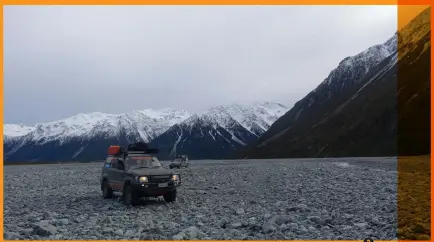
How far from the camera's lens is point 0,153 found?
11688 millimetres

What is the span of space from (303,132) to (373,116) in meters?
39.4

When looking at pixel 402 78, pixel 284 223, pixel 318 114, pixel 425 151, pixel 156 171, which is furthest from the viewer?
pixel 318 114

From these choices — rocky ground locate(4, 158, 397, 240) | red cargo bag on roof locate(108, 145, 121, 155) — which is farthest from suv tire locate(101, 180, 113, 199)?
red cargo bag on roof locate(108, 145, 121, 155)

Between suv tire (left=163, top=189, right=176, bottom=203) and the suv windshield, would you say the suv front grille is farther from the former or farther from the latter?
the suv windshield

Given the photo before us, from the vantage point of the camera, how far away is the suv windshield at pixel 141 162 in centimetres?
2039

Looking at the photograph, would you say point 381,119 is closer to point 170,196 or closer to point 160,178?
point 170,196

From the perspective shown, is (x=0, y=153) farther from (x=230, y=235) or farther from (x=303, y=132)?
(x=303, y=132)

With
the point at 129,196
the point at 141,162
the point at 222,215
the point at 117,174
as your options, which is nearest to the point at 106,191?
the point at 117,174

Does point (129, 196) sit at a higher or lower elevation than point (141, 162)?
lower

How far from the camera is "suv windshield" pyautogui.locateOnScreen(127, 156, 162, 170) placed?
66.9 feet

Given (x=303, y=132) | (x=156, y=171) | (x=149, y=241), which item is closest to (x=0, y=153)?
(x=149, y=241)

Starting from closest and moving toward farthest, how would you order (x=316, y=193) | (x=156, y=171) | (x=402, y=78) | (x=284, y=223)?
1. (x=284, y=223)
2. (x=156, y=171)
3. (x=316, y=193)
4. (x=402, y=78)

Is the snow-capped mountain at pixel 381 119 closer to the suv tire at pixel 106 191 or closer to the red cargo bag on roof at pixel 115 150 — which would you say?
the suv tire at pixel 106 191

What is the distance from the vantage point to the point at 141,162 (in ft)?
67.6
